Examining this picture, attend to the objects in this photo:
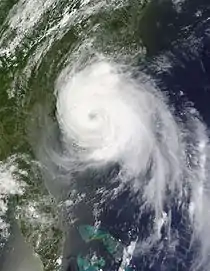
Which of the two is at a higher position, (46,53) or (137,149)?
(46,53)

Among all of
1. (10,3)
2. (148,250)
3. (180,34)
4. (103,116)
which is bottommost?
(148,250)

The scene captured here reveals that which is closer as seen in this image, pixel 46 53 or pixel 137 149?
A: pixel 137 149

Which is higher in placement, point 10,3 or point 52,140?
point 10,3

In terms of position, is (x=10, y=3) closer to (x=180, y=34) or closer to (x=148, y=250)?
(x=180, y=34)

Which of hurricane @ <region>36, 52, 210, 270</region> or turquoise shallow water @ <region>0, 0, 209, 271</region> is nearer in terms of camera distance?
hurricane @ <region>36, 52, 210, 270</region>

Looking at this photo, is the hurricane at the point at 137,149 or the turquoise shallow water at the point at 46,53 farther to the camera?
the turquoise shallow water at the point at 46,53

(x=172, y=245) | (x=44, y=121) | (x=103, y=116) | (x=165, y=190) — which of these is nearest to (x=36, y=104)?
(x=44, y=121)

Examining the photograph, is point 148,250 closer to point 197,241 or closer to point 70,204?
point 197,241
